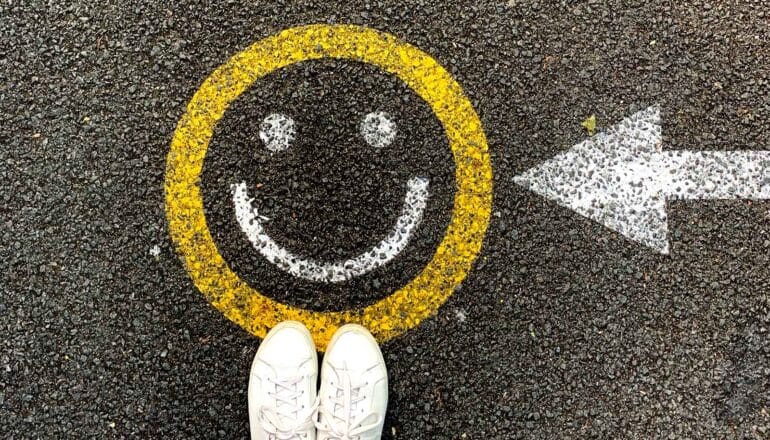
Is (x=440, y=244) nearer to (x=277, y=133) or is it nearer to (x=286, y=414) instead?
(x=277, y=133)

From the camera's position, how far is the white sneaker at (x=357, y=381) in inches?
80.4

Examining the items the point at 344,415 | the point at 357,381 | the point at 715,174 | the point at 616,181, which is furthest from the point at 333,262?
the point at 715,174

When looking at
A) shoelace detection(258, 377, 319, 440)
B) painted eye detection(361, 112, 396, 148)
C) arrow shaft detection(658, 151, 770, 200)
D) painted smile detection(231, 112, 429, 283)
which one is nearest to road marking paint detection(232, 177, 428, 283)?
painted smile detection(231, 112, 429, 283)

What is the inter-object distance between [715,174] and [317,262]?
151 cm

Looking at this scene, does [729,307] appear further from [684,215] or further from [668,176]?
[668,176]

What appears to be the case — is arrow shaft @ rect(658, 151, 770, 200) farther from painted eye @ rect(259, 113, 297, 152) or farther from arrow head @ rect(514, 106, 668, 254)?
painted eye @ rect(259, 113, 297, 152)

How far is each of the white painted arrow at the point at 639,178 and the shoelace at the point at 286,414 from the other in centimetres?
115

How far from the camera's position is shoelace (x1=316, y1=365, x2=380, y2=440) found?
6.76 feet

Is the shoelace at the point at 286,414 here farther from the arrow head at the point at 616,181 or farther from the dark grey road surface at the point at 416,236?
the arrow head at the point at 616,181

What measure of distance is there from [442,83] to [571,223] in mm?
709

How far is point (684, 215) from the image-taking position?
2082mm

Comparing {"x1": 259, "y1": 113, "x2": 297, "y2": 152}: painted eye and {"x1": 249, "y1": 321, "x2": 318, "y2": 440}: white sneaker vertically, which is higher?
{"x1": 259, "y1": 113, "x2": 297, "y2": 152}: painted eye

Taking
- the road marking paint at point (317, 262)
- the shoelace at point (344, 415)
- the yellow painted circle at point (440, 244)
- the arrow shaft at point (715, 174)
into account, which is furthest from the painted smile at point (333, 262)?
the arrow shaft at point (715, 174)

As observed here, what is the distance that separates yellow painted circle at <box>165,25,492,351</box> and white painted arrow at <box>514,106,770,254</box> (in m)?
0.24
